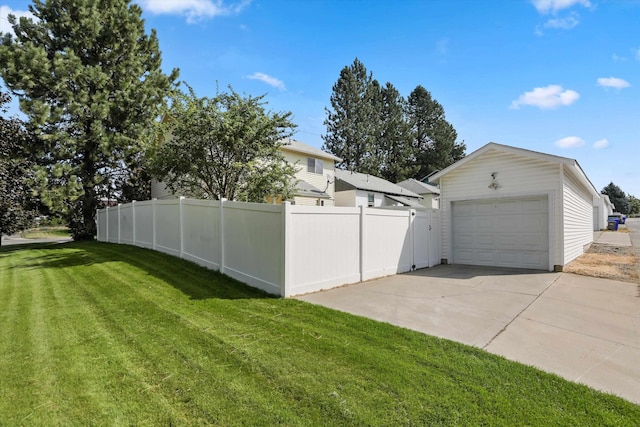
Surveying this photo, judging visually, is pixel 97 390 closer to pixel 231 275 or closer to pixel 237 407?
pixel 237 407

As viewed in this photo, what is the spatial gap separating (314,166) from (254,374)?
17.5 m

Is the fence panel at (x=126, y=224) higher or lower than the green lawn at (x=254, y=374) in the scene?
higher

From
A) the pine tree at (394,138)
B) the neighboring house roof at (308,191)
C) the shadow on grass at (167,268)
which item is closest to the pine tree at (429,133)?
the pine tree at (394,138)

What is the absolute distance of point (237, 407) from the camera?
2611mm

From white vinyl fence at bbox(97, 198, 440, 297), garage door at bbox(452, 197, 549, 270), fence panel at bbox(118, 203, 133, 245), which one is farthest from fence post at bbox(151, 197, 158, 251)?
garage door at bbox(452, 197, 549, 270)

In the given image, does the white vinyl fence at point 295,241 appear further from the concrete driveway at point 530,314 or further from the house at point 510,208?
the house at point 510,208

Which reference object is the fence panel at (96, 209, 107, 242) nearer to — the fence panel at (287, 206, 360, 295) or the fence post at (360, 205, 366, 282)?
the fence panel at (287, 206, 360, 295)

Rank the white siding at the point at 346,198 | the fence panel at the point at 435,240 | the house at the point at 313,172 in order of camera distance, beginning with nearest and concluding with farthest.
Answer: the fence panel at the point at 435,240, the house at the point at 313,172, the white siding at the point at 346,198

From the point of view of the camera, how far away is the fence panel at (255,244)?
19.4 feet

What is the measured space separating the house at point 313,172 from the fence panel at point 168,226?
7.51 m

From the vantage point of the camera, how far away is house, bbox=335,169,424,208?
21391 mm

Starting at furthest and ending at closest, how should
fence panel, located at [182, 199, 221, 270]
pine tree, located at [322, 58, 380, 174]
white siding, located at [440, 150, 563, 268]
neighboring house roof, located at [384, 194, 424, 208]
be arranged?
pine tree, located at [322, 58, 380, 174]
neighboring house roof, located at [384, 194, 424, 208]
white siding, located at [440, 150, 563, 268]
fence panel, located at [182, 199, 221, 270]

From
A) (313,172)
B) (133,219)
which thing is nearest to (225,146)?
(133,219)

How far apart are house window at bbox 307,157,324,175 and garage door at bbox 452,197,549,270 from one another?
10.4 metres
